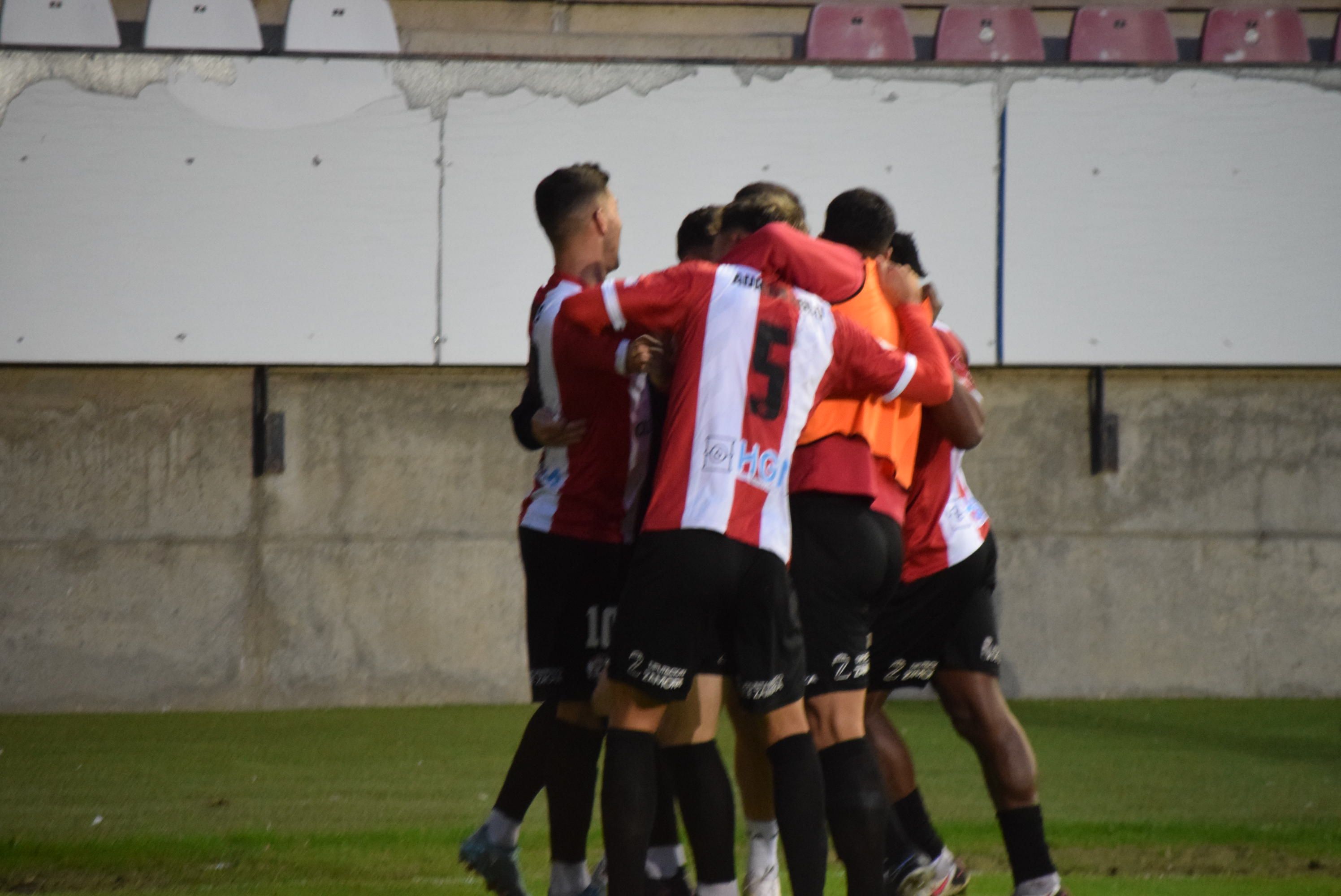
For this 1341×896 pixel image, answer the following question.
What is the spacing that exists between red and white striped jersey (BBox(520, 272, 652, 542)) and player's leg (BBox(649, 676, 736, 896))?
16.5 inches

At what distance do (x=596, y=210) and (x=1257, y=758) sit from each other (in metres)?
4.02

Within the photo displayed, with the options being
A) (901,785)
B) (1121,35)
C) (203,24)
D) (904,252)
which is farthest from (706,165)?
(901,785)

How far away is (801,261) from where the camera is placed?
3033mm

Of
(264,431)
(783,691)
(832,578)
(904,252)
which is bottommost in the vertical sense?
(783,691)

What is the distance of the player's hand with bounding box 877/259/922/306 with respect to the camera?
3.26 m

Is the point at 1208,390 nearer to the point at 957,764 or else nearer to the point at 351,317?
the point at 957,764

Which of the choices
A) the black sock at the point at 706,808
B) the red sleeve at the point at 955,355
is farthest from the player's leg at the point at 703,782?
the red sleeve at the point at 955,355

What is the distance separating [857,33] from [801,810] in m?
6.80

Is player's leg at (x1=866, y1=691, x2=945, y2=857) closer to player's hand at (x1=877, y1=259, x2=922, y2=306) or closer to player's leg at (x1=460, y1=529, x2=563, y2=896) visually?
player's leg at (x1=460, y1=529, x2=563, y2=896)

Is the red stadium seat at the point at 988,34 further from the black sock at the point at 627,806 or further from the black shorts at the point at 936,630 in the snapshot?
the black sock at the point at 627,806

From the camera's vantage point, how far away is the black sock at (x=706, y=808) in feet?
9.70

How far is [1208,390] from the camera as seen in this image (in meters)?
7.80

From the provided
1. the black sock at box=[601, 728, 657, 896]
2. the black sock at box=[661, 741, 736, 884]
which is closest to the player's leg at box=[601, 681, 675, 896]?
the black sock at box=[601, 728, 657, 896]

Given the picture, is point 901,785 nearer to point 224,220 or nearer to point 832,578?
point 832,578
